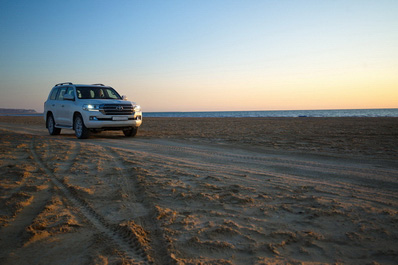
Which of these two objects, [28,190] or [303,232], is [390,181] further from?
[28,190]

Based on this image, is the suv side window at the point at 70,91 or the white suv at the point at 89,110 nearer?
the white suv at the point at 89,110

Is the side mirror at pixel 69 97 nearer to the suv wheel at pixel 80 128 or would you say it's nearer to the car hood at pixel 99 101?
the car hood at pixel 99 101

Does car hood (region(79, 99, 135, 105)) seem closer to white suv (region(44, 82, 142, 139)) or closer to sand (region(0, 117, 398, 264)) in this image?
white suv (region(44, 82, 142, 139))

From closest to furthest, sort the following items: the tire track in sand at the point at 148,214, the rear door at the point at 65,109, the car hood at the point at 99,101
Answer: the tire track in sand at the point at 148,214
the car hood at the point at 99,101
the rear door at the point at 65,109

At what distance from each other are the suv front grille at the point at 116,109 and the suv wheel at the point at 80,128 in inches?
37.1

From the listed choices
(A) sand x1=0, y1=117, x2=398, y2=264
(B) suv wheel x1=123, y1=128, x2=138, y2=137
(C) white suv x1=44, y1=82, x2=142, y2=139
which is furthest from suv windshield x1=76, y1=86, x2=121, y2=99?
(A) sand x1=0, y1=117, x2=398, y2=264

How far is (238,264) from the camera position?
2.12 m

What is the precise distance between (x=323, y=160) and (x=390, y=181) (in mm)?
1874

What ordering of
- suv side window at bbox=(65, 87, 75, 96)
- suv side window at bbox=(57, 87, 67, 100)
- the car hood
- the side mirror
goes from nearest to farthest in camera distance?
the car hood → the side mirror → suv side window at bbox=(65, 87, 75, 96) → suv side window at bbox=(57, 87, 67, 100)

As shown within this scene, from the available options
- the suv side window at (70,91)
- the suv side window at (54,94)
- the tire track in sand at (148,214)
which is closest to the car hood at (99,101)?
the suv side window at (70,91)

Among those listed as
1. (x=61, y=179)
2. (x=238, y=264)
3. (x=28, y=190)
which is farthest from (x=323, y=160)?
(x=28, y=190)

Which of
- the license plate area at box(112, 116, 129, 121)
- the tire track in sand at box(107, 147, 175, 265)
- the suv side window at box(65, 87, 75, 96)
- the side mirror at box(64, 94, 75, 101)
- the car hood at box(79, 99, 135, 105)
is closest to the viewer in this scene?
the tire track in sand at box(107, 147, 175, 265)

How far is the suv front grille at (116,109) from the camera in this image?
10.6 m

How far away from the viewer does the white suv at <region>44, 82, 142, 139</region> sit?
1053 centimetres
